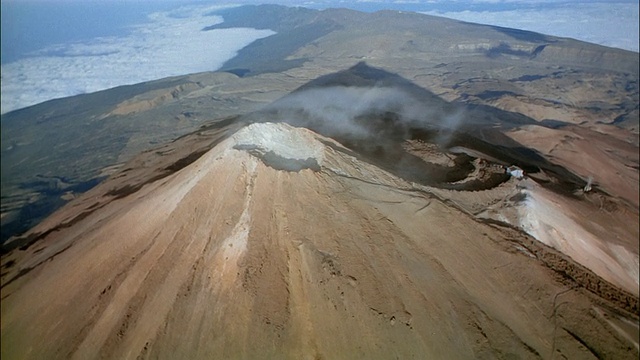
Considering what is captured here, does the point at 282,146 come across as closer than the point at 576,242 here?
No

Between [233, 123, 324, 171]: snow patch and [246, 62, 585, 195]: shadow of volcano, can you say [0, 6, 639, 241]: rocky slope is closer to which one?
[246, 62, 585, 195]: shadow of volcano

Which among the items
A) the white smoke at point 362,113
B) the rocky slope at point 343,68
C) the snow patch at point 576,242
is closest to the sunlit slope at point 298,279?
the snow patch at point 576,242

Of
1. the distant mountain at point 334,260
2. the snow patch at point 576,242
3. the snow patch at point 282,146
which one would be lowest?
the snow patch at point 576,242

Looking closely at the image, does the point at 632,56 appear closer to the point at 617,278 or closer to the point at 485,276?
the point at 617,278

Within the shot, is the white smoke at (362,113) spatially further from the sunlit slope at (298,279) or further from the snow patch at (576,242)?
the snow patch at (576,242)

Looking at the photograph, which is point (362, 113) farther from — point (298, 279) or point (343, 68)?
point (343, 68)

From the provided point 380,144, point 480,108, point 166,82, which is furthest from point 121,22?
point 380,144

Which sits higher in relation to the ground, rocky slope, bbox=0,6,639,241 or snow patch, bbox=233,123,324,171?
snow patch, bbox=233,123,324,171

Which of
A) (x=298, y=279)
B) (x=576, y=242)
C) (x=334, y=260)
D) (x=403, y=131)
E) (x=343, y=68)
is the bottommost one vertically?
(x=576, y=242)

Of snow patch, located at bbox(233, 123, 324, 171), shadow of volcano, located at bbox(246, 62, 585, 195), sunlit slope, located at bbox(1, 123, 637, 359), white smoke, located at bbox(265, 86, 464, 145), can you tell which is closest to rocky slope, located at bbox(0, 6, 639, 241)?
shadow of volcano, located at bbox(246, 62, 585, 195)

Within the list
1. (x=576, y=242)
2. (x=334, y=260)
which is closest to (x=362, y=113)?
(x=576, y=242)

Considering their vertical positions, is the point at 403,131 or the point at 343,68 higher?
the point at 343,68
